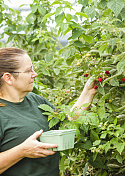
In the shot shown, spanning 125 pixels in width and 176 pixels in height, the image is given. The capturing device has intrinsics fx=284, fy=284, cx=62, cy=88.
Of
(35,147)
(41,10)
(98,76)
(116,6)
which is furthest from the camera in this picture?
(41,10)

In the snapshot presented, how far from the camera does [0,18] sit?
136 inches

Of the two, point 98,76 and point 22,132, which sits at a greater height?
point 98,76

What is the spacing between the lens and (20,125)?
1512 millimetres

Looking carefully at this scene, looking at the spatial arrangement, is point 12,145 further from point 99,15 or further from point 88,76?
point 99,15

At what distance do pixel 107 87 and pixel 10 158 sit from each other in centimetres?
78

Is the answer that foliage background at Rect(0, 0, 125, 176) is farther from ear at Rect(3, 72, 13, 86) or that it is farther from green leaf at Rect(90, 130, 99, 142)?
ear at Rect(3, 72, 13, 86)

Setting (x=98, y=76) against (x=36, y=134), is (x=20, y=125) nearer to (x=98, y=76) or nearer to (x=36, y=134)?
(x=36, y=134)

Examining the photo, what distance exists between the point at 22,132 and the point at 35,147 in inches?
4.9

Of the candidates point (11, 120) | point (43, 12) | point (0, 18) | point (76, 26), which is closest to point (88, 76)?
point (76, 26)

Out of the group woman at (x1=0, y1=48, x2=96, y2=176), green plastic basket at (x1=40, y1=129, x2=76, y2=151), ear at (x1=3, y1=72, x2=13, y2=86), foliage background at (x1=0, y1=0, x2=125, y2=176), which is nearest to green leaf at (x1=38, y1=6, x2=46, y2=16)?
foliage background at (x1=0, y1=0, x2=125, y2=176)

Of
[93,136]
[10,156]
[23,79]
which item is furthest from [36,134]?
[93,136]

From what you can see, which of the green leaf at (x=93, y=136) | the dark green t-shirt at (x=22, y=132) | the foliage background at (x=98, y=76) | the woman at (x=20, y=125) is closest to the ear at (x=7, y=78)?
the woman at (x=20, y=125)

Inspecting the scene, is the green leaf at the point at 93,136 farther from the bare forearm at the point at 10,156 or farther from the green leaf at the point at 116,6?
the green leaf at the point at 116,6

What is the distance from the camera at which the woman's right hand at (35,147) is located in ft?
4.68
